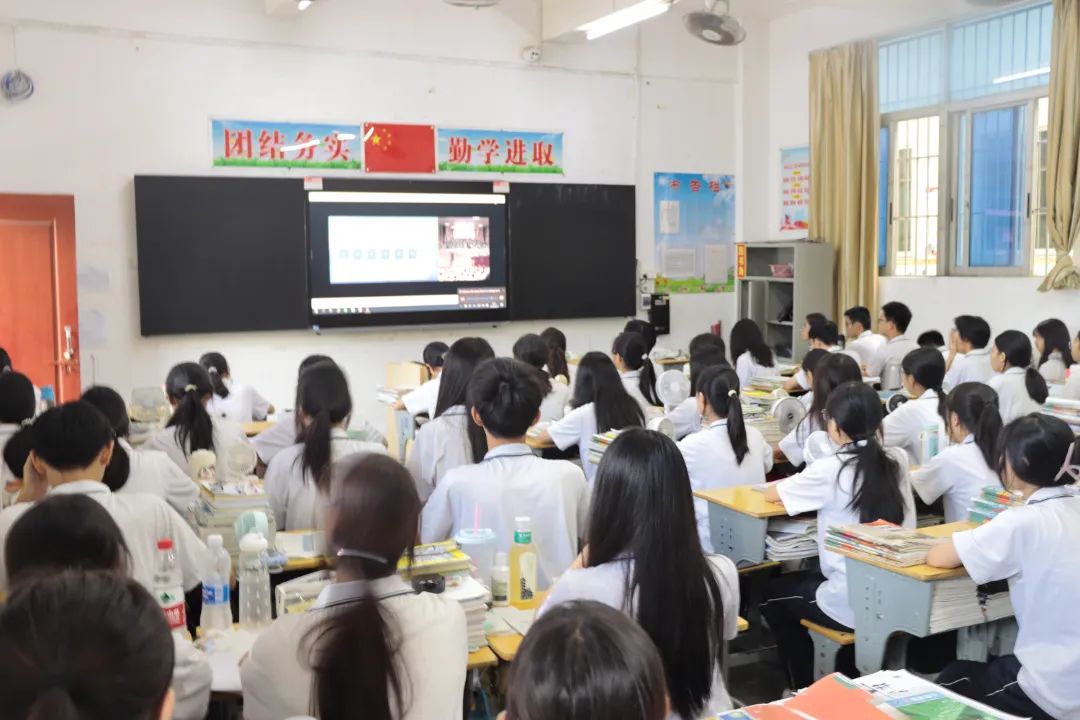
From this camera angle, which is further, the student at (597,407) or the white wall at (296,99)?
the white wall at (296,99)

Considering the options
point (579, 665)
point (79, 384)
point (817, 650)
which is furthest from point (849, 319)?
point (579, 665)

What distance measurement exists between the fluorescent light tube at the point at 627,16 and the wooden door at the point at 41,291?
380 cm

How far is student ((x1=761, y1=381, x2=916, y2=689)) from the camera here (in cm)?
326

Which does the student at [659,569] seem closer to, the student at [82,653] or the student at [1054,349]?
the student at [82,653]

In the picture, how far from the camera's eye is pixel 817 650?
10.7 ft

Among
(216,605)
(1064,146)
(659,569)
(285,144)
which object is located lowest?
(216,605)

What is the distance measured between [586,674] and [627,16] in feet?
21.0

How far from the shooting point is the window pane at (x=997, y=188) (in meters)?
7.19

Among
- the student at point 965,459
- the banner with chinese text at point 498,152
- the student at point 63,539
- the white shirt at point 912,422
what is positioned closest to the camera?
the student at point 63,539

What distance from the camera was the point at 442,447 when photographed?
393 centimetres

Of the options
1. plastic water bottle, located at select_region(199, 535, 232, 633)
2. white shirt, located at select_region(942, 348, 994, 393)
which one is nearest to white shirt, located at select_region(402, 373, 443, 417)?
plastic water bottle, located at select_region(199, 535, 232, 633)

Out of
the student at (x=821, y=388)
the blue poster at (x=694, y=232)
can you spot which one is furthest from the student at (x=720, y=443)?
the blue poster at (x=694, y=232)

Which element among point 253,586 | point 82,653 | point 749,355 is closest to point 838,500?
point 253,586

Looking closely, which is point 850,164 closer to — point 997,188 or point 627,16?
point 997,188
